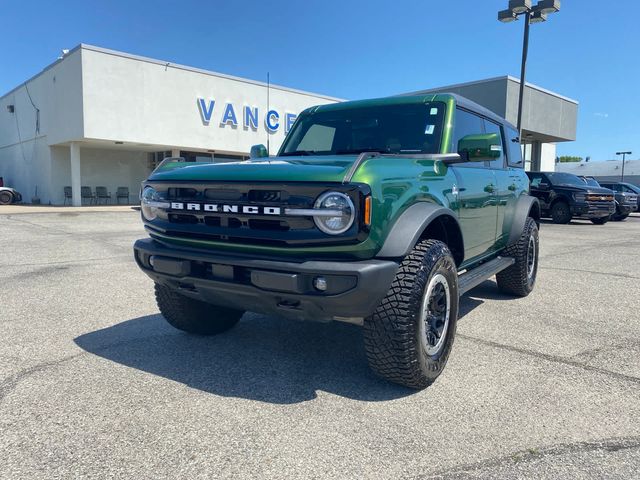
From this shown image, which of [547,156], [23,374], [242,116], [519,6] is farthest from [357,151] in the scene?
[547,156]

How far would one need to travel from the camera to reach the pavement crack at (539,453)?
2121mm

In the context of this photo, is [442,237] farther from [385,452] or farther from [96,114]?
[96,114]

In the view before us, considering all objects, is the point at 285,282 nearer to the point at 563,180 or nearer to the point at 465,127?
the point at 465,127

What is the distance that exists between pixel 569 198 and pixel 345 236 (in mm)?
15352

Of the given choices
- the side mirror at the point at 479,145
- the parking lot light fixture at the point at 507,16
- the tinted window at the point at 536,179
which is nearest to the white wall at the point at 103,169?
the tinted window at the point at 536,179

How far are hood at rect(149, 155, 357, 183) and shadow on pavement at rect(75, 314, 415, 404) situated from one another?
1270 millimetres

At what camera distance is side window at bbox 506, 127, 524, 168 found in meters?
5.37

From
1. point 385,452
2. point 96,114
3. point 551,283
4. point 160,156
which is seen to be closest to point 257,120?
point 160,156

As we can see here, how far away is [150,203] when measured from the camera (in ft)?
11.0

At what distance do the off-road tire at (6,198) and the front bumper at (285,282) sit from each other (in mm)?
25485

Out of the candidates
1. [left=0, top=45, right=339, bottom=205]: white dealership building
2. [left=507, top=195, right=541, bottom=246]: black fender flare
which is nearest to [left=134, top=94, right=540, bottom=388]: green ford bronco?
[left=507, top=195, right=541, bottom=246]: black fender flare

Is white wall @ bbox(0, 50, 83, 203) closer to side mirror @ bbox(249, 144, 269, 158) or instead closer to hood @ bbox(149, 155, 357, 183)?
side mirror @ bbox(249, 144, 269, 158)

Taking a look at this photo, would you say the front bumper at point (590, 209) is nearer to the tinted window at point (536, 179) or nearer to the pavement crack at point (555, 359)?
the tinted window at point (536, 179)

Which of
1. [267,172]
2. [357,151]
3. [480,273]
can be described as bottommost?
[480,273]
